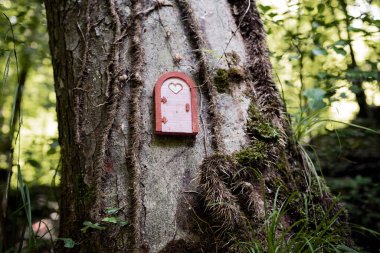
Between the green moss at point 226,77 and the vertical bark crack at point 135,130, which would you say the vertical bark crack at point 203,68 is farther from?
the vertical bark crack at point 135,130

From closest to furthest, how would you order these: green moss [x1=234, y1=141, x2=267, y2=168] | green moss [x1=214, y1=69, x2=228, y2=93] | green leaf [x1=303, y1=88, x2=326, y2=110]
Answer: green moss [x1=234, y1=141, x2=267, y2=168], green moss [x1=214, y1=69, x2=228, y2=93], green leaf [x1=303, y1=88, x2=326, y2=110]

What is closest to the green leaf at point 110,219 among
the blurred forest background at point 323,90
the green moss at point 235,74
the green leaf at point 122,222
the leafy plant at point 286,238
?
Result: the green leaf at point 122,222

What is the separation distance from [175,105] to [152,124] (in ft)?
0.46

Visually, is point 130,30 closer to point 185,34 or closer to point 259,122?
point 185,34

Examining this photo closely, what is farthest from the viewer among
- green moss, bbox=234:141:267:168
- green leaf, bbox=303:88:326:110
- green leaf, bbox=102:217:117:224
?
green leaf, bbox=303:88:326:110

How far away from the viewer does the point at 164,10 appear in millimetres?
1857

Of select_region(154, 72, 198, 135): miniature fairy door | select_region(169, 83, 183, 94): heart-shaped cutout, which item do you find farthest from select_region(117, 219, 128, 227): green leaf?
select_region(169, 83, 183, 94): heart-shaped cutout

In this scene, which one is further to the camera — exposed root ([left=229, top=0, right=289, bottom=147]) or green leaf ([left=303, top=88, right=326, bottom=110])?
green leaf ([left=303, top=88, right=326, bottom=110])

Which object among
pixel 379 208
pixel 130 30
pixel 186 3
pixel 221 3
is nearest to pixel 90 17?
pixel 130 30

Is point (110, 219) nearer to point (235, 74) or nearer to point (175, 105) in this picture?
point (175, 105)

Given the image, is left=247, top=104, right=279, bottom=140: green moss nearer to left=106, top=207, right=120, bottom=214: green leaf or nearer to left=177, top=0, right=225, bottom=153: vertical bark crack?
left=177, top=0, right=225, bottom=153: vertical bark crack

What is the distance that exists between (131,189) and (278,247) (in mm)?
652

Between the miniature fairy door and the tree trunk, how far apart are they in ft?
0.17

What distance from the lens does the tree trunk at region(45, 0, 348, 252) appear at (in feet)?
5.08
